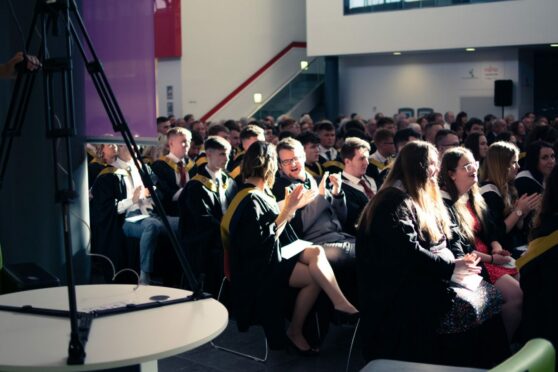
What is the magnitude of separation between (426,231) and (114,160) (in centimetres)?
427

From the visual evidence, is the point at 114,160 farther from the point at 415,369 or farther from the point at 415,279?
the point at 415,369

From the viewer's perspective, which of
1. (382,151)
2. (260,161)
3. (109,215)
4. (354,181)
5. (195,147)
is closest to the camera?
(260,161)

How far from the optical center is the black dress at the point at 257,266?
6000 millimetres

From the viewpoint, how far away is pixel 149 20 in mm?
6047

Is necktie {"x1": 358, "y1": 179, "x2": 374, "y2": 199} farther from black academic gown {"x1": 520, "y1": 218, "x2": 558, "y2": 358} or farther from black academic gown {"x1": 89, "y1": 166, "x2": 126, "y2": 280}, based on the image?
black academic gown {"x1": 520, "y1": 218, "x2": 558, "y2": 358}

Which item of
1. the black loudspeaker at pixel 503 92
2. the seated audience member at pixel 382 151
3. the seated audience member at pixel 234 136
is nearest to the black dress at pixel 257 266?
the seated audience member at pixel 382 151

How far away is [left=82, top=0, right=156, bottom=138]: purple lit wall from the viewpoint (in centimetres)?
600

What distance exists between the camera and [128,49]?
6031 mm

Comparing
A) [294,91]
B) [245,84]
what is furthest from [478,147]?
[245,84]

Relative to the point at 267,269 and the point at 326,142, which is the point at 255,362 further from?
the point at 326,142

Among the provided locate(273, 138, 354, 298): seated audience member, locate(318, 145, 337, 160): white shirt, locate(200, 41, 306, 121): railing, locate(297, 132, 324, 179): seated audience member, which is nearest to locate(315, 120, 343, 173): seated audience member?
locate(318, 145, 337, 160): white shirt

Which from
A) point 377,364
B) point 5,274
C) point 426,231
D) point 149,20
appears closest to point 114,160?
point 149,20

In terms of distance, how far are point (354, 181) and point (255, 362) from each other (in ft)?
6.60

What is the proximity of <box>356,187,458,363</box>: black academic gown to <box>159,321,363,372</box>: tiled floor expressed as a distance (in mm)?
997
